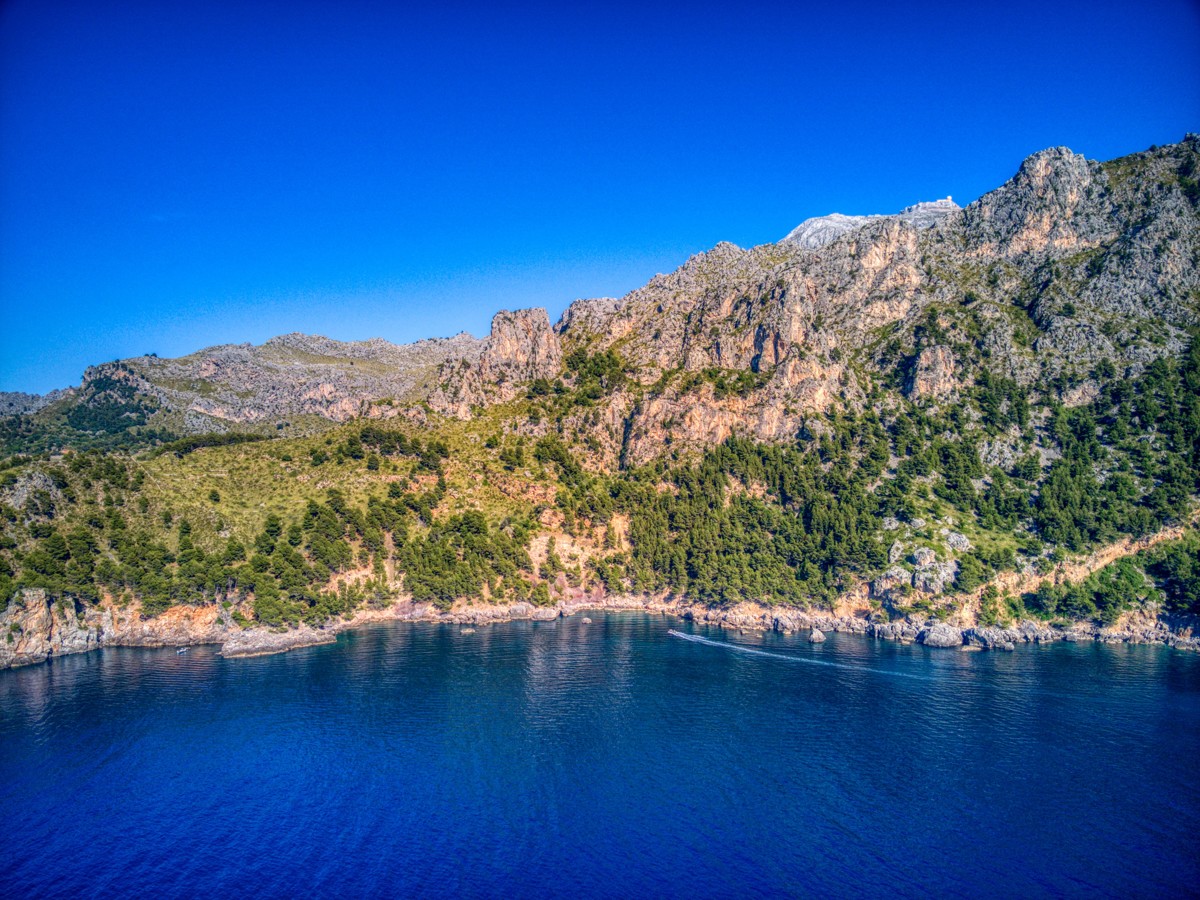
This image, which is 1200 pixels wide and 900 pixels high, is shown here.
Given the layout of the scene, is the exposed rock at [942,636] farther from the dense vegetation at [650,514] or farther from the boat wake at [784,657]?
the boat wake at [784,657]

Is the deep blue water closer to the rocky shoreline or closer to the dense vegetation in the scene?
the rocky shoreline

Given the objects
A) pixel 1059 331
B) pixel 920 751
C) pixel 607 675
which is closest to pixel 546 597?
pixel 607 675

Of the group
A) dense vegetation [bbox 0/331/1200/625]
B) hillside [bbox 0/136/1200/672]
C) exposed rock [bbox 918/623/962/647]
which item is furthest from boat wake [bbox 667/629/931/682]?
exposed rock [bbox 918/623/962/647]

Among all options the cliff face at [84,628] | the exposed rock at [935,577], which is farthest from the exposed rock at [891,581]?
the cliff face at [84,628]

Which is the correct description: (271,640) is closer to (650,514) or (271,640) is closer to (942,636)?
(650,514)

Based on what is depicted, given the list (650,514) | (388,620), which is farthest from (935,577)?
(388,620)

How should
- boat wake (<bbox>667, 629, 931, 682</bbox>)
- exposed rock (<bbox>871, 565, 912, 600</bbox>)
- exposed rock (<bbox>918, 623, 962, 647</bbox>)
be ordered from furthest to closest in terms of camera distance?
exposed rock (<bbox>871, 565, 912, 600</bbox>), exposed rock (<bbox>918, 623, 962, 647</bbox>), boat wake (<bbox>667, 629, 931, 682</bbox>)

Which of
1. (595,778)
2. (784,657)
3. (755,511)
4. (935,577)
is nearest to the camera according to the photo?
(595,778)
